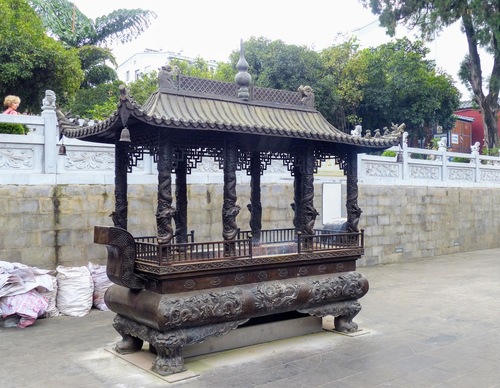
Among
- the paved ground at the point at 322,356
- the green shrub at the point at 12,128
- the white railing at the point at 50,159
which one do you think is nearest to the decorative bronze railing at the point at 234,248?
the paved ground at the point at 322,356

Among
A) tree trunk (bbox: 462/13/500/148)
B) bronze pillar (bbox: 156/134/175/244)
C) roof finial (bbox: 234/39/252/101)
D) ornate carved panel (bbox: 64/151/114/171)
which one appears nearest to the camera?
bronze pillar (bbox: 156/134/175/244)

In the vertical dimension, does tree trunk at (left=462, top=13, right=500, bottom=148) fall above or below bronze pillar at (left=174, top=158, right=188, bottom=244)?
above

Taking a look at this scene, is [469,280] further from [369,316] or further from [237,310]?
[237,310]

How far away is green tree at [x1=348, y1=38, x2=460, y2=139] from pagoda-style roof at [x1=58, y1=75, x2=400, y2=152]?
18862mm

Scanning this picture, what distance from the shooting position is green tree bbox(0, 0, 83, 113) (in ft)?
42.4

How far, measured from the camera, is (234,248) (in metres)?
5.30

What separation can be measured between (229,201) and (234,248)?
494 mm

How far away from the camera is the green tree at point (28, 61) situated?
12938 mm

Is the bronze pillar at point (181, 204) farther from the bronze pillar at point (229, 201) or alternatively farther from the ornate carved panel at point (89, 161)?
the ornate carved panel at point (89, 161)

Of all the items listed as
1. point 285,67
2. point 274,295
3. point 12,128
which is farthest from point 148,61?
point 274,295

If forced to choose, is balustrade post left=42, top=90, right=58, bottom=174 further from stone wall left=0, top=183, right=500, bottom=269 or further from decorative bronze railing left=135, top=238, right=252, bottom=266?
decorative bronze railing left=135, top=238, right=252, bottom=266

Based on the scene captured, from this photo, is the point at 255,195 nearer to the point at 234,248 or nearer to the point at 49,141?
the point at 234,248

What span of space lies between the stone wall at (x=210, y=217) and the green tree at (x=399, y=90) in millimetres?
10688

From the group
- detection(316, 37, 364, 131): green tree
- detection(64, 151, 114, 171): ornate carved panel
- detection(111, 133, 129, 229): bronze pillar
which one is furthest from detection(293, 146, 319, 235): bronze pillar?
detection(316, 37, 364, 131): green tree
